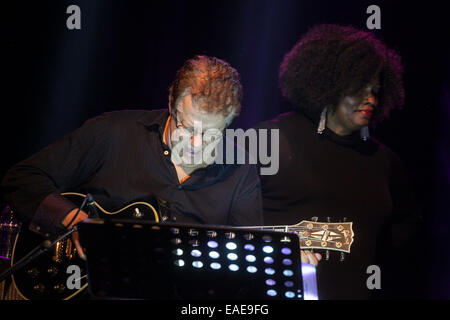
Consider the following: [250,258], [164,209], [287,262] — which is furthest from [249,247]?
[164,209]

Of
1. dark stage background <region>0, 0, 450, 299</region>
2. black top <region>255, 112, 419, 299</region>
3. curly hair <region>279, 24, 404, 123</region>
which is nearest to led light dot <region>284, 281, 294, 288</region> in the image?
black top <region>255, 112, 419, 299</region>

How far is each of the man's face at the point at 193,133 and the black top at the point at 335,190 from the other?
620mm

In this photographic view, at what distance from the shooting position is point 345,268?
10.2 ft

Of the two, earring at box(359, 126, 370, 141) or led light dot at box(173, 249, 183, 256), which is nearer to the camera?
led light dot at box(173, 249, 183, 256)

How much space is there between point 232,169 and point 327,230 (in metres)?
0.71

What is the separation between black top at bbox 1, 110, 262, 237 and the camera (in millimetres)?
2615

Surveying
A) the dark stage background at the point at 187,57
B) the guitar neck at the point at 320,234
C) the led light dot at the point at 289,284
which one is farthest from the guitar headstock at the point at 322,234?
the dark stage background at the point at 187,57

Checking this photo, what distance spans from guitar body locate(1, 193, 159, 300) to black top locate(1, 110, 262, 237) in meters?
0.12

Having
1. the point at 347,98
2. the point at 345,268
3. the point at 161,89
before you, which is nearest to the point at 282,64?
the point at 347,98

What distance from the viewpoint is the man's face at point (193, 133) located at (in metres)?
2.52

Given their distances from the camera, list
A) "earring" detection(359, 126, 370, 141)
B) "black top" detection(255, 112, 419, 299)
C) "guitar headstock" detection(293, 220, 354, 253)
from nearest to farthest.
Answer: "guitar headstock" detection(293, 220, 354, 253), "black top" detection(255, 112, 419, 299), "earring" detection(359, 126, 370, 141)

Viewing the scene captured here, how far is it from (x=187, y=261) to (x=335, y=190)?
156cm

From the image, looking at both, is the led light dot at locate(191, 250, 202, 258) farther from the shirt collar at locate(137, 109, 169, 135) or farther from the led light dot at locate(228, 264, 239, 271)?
the shirt collar at locate(137, 109, 169, 135)
